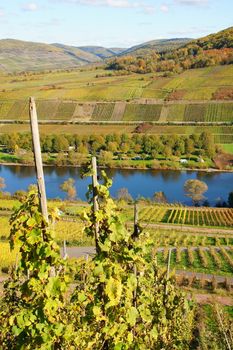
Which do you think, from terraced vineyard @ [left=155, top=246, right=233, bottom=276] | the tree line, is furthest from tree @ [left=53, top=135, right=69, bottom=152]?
terraced vineyard @ [left=155, top=246, right=233, bottom=276]

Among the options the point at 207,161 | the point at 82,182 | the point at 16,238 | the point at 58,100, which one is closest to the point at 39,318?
the point at 16,238

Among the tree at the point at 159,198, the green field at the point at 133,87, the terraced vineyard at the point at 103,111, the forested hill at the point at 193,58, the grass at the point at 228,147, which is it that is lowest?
the tree at the point at 159,198

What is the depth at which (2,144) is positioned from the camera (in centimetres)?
8088

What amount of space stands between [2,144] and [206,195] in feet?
141

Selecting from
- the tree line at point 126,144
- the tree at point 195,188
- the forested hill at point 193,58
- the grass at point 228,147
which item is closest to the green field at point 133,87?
the forested hill at point 193,58

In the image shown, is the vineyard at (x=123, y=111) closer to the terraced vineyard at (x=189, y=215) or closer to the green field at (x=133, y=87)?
the green field at (x=133, y=87)

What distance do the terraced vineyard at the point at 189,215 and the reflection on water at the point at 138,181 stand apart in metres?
6.62

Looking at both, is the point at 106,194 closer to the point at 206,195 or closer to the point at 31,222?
the point at 31,222

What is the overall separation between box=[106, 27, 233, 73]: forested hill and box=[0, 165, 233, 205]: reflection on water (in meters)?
78.2

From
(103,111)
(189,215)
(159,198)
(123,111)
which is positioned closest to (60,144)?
(159,198)

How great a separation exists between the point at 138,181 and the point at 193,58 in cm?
9522

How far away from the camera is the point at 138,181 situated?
60062mm

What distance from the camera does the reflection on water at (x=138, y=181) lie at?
179 ft

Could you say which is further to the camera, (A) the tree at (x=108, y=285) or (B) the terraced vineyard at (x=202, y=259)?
(B) the terraced vineyard at (x=202, y=259)
